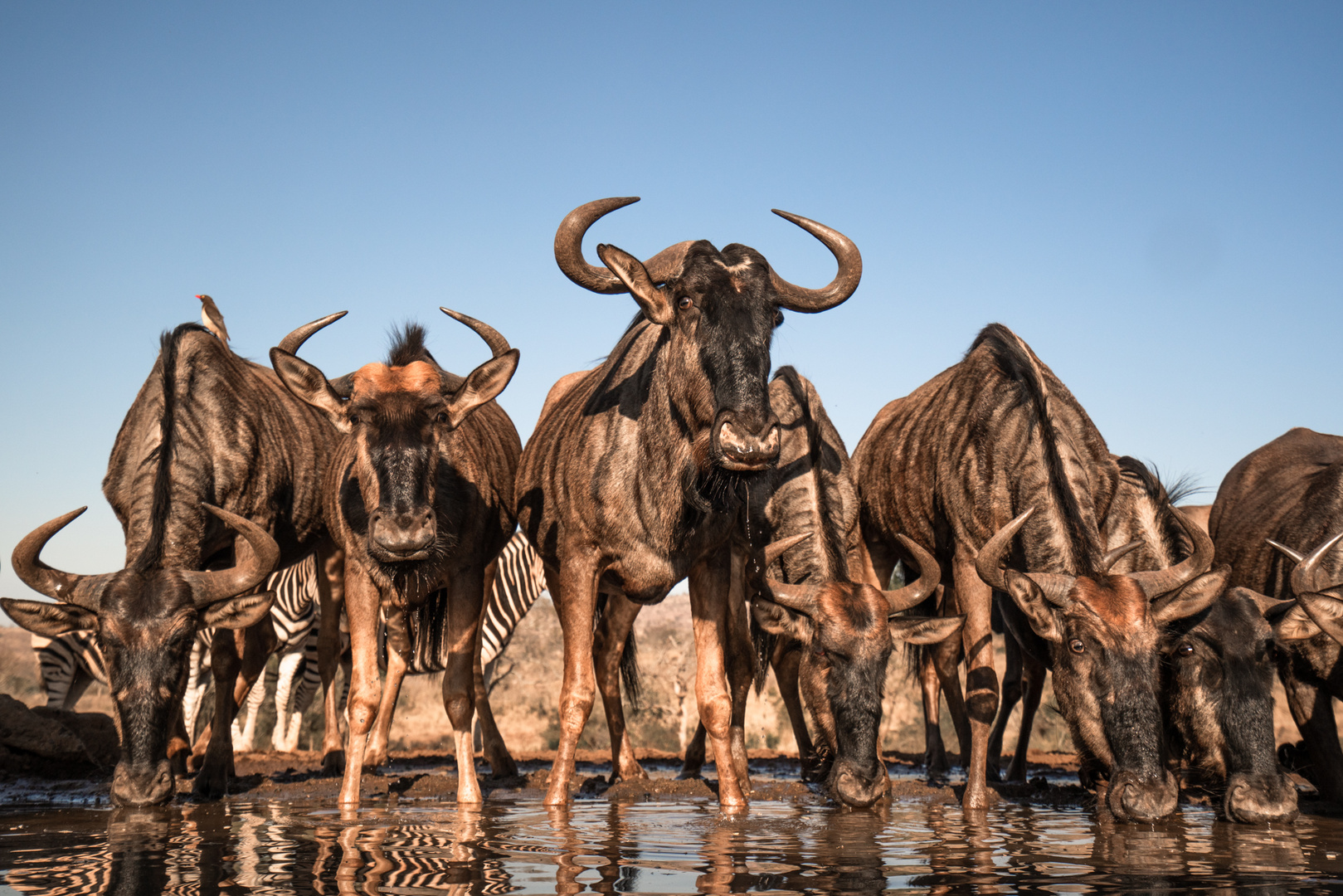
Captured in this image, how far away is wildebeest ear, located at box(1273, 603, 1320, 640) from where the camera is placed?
691cm

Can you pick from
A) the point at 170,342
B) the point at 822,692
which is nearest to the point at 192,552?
the point at 170,342

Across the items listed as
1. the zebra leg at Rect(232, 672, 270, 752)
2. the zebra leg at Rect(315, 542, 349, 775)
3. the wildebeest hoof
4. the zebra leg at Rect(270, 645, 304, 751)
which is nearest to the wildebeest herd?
the zebra leg at Rect(315, 542, 349, 775)

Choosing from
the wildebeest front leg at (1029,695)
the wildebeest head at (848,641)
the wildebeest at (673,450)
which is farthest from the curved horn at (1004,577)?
the wildebeest front leg at (1029,695)

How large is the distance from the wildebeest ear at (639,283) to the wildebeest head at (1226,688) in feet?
11.5

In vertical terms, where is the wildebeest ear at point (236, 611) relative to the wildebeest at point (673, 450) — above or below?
below

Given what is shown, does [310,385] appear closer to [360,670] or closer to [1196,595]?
[360,670]

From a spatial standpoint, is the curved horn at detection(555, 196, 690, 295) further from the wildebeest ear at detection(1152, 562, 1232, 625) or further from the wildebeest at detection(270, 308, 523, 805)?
the wildebeest ear at detection(1152, 562, 1232, 625)

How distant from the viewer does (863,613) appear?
6.65m

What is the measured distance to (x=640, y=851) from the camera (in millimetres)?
4668

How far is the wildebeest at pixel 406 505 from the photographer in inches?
246

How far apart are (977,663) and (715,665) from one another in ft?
5.99

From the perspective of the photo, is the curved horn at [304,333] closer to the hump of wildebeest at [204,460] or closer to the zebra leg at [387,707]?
the hump of wildebeest at [204,460]

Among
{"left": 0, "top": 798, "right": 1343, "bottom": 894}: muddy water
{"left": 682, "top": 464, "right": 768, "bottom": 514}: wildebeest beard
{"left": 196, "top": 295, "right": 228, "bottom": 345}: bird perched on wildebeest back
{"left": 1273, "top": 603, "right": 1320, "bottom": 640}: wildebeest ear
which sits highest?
{"left": 196, "top": 295, "right": 228, "bottom": 345}: bird perched on wildebeest back

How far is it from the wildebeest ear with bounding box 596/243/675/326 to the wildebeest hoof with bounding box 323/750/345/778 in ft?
16.3
